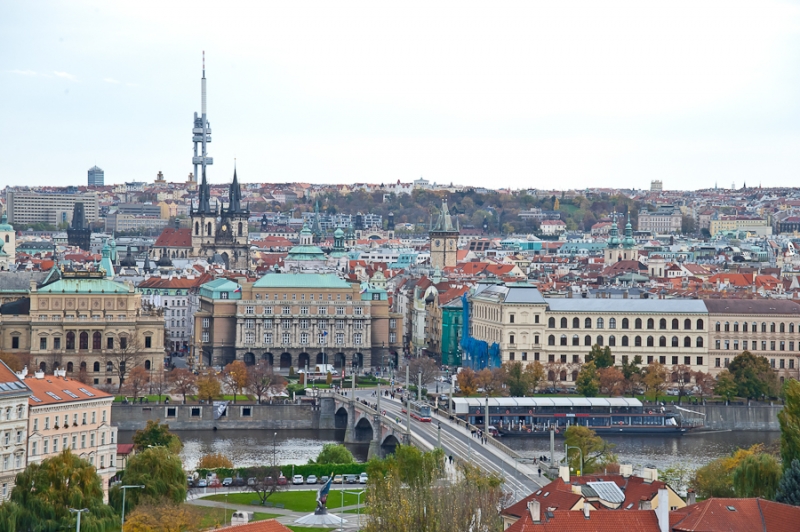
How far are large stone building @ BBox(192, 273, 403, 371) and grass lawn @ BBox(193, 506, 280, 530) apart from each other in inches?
2047

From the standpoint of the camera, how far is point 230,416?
304 feet

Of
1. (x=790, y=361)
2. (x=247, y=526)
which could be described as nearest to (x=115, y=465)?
(x=247, y=526)

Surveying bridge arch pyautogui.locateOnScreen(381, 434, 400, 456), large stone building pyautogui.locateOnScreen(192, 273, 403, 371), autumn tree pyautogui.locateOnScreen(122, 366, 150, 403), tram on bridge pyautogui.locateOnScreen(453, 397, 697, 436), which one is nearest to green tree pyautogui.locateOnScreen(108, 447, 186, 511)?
bridge arch pyautogui.locateOnScreen(381, 434, 400, 456)

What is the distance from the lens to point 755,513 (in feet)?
146

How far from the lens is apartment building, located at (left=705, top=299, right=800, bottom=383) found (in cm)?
10550

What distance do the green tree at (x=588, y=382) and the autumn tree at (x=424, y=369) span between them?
8952 mm

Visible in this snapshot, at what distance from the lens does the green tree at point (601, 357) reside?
103 meters

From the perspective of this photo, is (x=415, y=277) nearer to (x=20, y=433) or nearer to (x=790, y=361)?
(x=790, y=361)

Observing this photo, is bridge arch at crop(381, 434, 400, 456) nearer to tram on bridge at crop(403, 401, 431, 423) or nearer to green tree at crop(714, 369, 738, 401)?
tram on bridge at crop(403, 401, 431, 423)

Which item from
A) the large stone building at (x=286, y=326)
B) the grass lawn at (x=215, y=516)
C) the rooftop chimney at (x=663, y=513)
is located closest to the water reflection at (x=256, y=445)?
the grass lawn at (x=215, y=516)

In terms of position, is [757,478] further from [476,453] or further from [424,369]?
[424,369]

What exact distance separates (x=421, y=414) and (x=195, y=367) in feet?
89.5

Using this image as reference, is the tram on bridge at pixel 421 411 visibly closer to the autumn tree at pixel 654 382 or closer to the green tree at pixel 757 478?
the autumn tree at pixel 654 382

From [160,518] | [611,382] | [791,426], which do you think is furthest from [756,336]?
[160,518]
